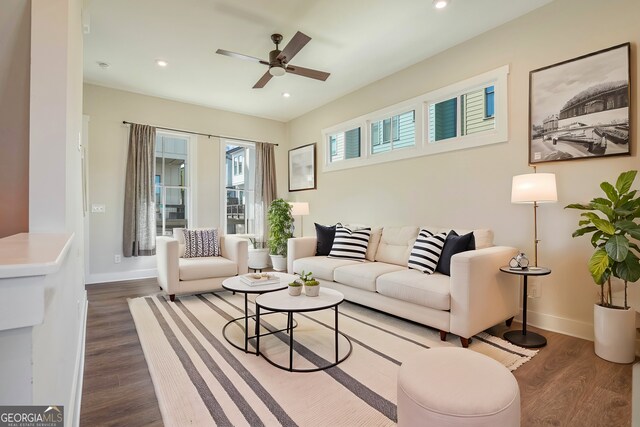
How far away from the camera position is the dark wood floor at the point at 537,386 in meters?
1.66

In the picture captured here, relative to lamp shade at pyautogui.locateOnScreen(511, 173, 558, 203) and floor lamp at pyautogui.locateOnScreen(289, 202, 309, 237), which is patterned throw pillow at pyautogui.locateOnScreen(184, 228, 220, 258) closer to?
floor lamp at pyautogui.locateOnScreen(289, 202, 309, 237)

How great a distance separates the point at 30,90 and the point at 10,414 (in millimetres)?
1323

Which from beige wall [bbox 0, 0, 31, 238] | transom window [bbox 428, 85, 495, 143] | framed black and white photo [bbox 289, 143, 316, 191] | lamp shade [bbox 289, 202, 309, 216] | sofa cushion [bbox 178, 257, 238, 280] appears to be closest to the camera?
beige wall [bbox 0, 0, 31, 238]

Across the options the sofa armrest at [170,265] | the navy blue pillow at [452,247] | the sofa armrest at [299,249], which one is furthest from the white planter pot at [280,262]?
the navy blue pillow at [452,247]

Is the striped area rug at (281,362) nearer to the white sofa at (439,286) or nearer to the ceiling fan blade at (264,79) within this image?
the white sofa at (439,286)

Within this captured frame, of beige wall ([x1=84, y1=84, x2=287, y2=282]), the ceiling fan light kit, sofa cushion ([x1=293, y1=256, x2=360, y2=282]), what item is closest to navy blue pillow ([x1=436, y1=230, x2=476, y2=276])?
sofa cushion ([x1=293, y1=256, x2=360, y2=282])

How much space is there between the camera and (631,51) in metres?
2.46

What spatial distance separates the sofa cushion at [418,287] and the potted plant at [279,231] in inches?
111

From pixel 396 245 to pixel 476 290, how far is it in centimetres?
136

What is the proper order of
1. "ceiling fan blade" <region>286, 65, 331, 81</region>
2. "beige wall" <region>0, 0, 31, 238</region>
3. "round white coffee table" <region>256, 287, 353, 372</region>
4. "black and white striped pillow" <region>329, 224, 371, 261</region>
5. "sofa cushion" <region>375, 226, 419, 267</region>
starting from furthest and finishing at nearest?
1. "black and white striped pillow" <region>329, 224, 371, 261</region>
2. "sofa cushion" <region>375, 226, 419, 267</region>
3. "ceiling fan blade" <region>286, 65, 331, 81</region>
4. "round white coffee table" <region>256, 287, 353, 372</region>
5. "beige wall" <region>0, 0, 31, 238</region>

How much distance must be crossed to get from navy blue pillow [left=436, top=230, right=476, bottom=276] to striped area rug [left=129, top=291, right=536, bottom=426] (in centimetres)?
59

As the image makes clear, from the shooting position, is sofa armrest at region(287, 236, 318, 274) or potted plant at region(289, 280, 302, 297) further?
sofa armrest at region(287, 236, 318, 274)

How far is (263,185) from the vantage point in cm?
618

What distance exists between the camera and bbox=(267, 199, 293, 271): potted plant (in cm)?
561
